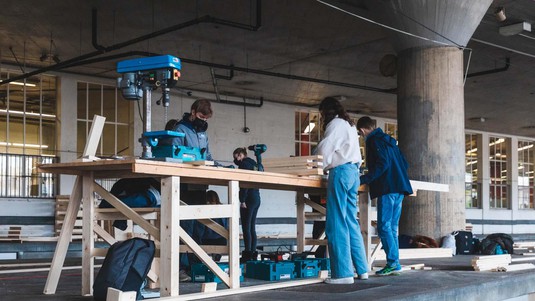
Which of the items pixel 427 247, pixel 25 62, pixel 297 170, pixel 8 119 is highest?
pixel 25 62

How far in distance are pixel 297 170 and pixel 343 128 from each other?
0.56 metres

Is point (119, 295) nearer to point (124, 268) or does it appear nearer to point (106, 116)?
point (124, 268)

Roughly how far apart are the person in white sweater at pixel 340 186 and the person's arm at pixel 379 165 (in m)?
0.55

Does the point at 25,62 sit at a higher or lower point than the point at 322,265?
higher

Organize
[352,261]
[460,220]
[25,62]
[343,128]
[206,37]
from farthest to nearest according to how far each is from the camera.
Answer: [25,62]
[206,37]
[460,220]
[352,261]
[343,128]

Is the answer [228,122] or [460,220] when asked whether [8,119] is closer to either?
[228,122]

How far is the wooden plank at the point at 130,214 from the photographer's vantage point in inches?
183

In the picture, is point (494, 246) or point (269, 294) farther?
point (494, 246)

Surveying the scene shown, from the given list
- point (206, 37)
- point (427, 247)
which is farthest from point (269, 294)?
point (206, 37)

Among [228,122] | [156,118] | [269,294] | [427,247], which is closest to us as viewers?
Answer: [269,294]

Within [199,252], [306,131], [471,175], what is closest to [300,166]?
[199,252]

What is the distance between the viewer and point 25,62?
18.7m

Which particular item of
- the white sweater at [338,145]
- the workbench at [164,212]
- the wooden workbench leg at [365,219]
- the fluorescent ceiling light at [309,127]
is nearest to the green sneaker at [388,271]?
the wooden workbench leg at [365,219]

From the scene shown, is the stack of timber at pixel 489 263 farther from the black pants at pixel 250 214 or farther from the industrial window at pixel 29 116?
the industrial window at pixel 29 116
